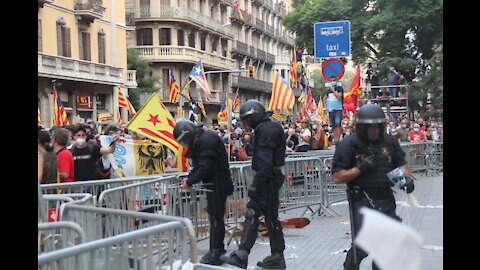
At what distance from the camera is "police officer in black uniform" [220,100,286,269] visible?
6.92m

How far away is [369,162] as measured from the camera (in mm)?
5652

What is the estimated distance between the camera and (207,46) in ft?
180

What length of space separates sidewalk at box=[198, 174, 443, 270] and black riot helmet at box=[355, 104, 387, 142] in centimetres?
95

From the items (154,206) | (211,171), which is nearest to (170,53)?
(154,206)

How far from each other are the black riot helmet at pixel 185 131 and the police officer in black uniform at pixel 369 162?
6.65 feet

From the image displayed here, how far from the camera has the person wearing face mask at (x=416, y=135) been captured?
21.3m

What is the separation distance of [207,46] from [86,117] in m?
21.8

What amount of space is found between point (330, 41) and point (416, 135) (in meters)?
9.63

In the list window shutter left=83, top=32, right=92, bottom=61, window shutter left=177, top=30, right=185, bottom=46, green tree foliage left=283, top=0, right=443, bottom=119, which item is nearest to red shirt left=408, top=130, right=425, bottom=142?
green tree foliage left=283, top=0, right=443, bottom=119

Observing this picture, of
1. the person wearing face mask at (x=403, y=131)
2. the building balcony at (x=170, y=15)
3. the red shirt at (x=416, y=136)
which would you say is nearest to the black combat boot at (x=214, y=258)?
the person wearing face mask at (x=403, y=131)
